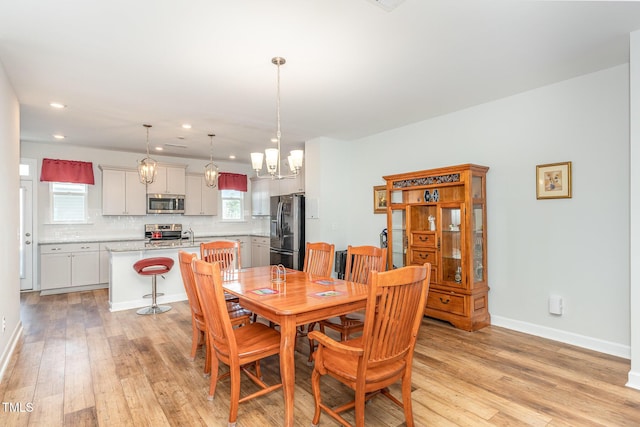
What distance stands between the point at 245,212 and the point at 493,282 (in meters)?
5.89

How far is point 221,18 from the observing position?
2246 millimetres

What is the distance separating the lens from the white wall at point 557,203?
120 inches

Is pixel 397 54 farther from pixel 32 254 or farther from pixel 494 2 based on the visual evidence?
pixel 32 254

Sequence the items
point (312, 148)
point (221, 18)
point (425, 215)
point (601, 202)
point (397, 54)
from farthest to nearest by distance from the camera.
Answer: point (312, 148)
point (425, 215)
point (601, 202)
point (397, 54)
point (221, 18)

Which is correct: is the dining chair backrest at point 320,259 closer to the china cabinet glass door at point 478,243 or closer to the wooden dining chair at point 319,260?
the wooden dining chair at point 319,260

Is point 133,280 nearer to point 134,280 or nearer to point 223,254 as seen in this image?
point 134,280

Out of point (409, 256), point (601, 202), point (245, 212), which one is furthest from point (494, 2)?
point (245, 212)

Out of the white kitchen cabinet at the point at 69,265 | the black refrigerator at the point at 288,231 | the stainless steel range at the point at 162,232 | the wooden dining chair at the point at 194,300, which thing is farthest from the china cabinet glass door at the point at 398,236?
the white kitchen cabinet at the point at 69,265

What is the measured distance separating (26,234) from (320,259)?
18.1 feet

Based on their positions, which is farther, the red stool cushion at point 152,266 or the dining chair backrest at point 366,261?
the red stool cushion at point 152,266

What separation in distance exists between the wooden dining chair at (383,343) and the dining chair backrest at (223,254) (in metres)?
1.82

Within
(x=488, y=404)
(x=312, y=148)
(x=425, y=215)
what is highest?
(x=312, y=148)

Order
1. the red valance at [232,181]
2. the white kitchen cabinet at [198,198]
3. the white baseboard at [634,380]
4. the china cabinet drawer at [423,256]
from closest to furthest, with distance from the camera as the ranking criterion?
the white baseboard at [634,380]
the china cabinet drawer at [423,256]
the white kitchen cabinet at [198,198]
the red valance at [232,181]

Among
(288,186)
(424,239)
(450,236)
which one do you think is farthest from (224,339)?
(288,186)
